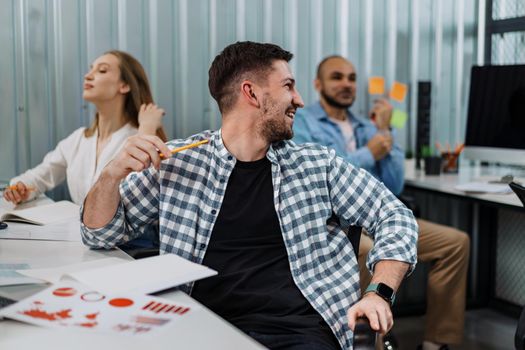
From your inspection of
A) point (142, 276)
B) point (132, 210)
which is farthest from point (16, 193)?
point (142, 276)

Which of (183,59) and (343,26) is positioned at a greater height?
(343,26)

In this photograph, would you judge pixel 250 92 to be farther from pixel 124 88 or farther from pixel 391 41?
pixel 391 41

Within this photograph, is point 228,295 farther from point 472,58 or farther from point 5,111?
point 472,58

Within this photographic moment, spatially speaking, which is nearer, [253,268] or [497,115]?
[253,268]

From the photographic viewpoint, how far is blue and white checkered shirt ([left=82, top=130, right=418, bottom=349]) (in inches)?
71.4

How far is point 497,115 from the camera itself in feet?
→ 11.1

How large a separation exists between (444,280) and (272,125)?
5.45 ft

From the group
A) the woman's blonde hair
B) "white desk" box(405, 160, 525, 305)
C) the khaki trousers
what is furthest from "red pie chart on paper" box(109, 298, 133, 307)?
"white desk" box(405, 160, 525, 305)

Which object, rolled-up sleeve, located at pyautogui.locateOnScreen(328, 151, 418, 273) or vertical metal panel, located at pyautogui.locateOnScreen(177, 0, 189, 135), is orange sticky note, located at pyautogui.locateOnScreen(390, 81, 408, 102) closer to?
vertical metal panel, located at pyautogui.locateOnScreen(177, 0, 189, 135)

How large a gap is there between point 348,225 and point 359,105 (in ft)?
6.07

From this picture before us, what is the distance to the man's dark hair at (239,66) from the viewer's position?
1961mm

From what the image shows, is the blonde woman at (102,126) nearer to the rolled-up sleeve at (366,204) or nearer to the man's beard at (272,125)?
the man's beard at (272,125)

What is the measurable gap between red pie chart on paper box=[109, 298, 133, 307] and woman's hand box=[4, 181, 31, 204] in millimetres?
1561

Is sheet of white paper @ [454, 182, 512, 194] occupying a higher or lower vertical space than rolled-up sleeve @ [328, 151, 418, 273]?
lower
